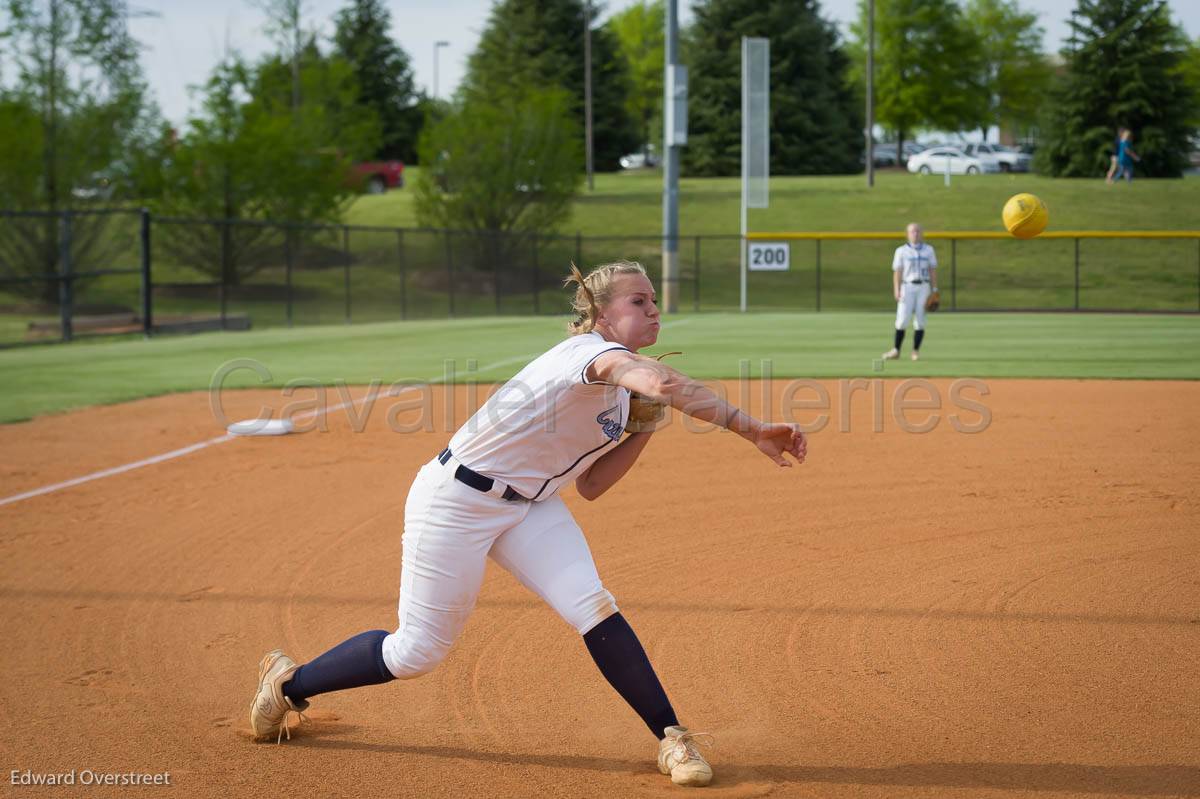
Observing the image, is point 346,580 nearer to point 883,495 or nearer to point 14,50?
point 883,495

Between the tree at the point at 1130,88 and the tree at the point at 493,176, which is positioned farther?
the tree at the point at 1130,88

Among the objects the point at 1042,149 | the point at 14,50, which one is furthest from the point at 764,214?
the point at 14,50

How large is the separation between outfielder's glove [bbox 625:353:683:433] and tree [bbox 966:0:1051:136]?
7624 cm

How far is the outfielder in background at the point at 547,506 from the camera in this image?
4133mm

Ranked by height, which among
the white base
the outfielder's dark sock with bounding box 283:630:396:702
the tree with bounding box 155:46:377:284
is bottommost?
the outfielder's dark sock with bounding box 283:630:396:702

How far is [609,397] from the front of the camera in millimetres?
4113

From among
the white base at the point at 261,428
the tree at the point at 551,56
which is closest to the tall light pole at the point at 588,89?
the tree at the point at 551,56

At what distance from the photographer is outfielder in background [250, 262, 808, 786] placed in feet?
13.6

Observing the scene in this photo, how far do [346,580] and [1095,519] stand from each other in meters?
4.89

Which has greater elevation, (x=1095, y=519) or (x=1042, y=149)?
(x=1042, y=149)

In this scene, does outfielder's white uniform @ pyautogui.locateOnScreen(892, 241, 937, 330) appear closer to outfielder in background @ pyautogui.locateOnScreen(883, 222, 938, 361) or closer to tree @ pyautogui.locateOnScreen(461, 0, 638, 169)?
outfielder in background @ pyautogui.locateOnScreen(883, 222, 938, 361)

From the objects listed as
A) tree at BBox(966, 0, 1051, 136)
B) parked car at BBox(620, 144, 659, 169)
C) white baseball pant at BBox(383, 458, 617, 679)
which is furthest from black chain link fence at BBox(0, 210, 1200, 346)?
parked car at BBox(620, 144, 659, 169)

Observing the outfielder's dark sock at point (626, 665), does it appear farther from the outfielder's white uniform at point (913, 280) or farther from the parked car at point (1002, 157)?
the parked car at point (1002, 157)

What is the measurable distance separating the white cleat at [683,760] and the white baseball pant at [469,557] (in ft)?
1.60
